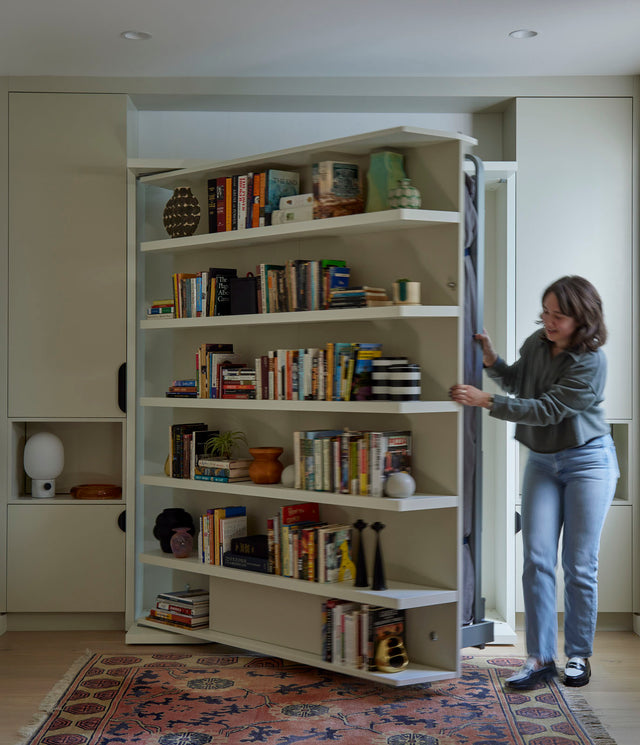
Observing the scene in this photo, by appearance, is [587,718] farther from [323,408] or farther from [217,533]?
[217,533]

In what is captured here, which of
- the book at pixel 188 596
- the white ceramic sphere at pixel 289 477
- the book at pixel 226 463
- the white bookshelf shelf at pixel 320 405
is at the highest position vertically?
the white bookshelf shelf at pixel 320 405

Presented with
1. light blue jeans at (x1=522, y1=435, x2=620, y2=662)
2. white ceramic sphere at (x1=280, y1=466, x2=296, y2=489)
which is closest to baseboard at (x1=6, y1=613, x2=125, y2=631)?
white ceramic sphere at (x1=280, y1=466, x2=296, y2=489)

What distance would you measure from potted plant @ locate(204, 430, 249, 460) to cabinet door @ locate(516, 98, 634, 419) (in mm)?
1565

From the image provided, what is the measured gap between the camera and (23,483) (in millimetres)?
4305

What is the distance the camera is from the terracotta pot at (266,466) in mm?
3658

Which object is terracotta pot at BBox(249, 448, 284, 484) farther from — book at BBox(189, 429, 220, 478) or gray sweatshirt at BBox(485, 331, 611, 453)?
gray sweatshirt at BBox(485, 331, 611, 453)

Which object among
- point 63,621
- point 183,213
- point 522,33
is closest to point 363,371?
point 183,213

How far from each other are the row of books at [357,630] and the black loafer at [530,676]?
457 millimetres

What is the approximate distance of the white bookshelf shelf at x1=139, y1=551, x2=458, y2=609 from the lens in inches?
124

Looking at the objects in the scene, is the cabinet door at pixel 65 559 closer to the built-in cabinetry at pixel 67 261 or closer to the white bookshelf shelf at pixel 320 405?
the built-in cabinetry at pixel 67 261

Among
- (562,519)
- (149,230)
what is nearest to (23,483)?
(149,230)

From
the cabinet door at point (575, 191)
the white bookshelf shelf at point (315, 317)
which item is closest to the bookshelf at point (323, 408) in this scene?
the white bookshelf shelf at point (315, 317)

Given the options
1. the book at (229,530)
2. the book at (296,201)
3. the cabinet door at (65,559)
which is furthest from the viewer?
the cabinet door at (65,559)

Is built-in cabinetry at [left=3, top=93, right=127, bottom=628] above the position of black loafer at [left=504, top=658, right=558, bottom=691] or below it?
above
